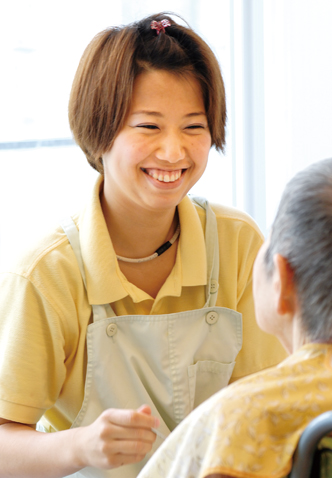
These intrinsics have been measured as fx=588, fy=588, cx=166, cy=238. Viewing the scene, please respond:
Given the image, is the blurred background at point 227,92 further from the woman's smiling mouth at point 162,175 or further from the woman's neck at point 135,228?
the woman's smiling mouth at point 162,175

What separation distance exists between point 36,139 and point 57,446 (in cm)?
94

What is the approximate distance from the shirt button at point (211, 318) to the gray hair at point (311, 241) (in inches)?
17.6

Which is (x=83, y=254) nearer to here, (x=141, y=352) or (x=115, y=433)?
(x=141, y=352)

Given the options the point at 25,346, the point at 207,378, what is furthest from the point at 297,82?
the point at 25,346

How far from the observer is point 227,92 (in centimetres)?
211

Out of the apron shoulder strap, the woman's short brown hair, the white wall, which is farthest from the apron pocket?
the white wall

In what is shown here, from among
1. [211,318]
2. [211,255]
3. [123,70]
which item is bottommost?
[211,318]

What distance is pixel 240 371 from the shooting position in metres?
1.29

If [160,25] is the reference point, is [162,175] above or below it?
below

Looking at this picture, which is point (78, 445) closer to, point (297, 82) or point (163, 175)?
point (163, 175)

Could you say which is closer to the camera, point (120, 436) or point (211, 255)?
point (120, 436)

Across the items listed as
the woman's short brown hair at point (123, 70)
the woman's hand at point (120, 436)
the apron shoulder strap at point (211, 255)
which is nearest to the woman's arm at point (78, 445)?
the woman's hand at point (120, 436)

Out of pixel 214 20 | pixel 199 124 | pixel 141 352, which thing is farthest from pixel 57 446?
pixel 214 20

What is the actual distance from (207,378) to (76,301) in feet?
1.05
